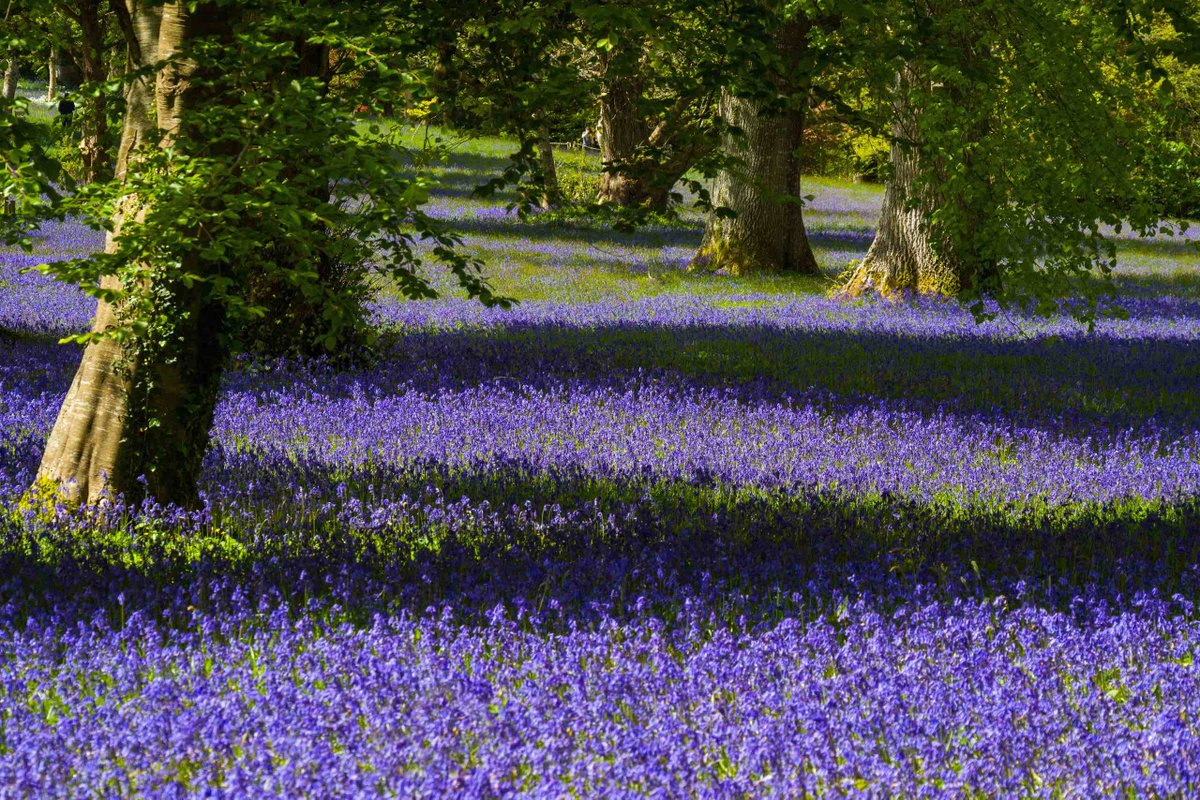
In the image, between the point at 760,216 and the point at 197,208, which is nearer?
the point at 197,208

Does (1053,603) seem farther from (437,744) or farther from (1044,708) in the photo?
(437,744)

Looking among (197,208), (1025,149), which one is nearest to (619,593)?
(197,208)

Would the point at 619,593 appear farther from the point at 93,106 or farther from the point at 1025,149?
the point at 93,106

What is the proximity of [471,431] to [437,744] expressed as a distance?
5.28 m

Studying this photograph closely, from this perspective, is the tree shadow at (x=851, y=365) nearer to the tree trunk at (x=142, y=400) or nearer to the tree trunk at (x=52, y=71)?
the tree trunk at (x=142, y=400)

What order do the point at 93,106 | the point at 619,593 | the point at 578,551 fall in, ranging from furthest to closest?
1. the point at 93,106
2. the point at 578,551
3. the point at 619,593

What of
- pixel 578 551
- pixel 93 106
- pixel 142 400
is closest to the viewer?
pixel 578 551

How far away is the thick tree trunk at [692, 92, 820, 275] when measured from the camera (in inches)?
753

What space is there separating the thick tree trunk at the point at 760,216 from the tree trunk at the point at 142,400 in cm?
1382

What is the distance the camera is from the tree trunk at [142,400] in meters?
5.96

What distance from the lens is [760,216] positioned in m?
20.3

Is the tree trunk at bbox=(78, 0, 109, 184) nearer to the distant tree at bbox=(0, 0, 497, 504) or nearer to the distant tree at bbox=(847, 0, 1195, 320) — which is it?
the distant tree at bbox=(0, 0, 497, 504)

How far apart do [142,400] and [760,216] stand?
15282mm

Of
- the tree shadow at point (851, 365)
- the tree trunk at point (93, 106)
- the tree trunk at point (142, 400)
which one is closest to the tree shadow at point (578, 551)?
the tree trunk at point (142, 400)
